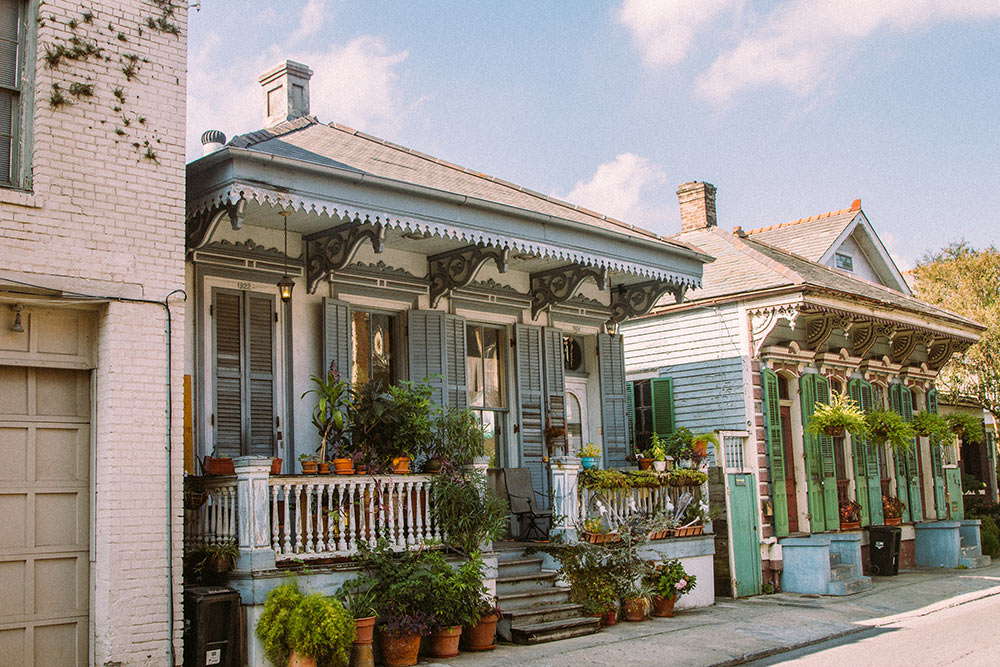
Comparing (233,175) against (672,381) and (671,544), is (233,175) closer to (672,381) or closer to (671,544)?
(671,544)

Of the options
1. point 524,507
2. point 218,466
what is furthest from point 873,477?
point 218,466

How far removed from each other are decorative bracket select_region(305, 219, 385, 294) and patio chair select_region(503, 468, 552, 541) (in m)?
3.49

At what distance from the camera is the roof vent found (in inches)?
360

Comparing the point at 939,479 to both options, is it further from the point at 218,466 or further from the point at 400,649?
the point at 218,466

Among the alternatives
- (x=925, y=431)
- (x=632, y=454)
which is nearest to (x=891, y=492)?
(x=925, y=431)

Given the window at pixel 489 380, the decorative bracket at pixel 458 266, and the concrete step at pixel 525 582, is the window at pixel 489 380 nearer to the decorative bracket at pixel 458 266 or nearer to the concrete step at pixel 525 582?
the decorative bracket at pixel 458 266

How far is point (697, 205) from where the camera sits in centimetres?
1975

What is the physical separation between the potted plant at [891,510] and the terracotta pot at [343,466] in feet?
40.5

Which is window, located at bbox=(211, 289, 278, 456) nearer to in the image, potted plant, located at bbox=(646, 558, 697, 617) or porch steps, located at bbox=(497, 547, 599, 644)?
porch steps, located at bbox=(497, 547, 599, 644)

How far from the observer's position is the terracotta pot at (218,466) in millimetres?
9492

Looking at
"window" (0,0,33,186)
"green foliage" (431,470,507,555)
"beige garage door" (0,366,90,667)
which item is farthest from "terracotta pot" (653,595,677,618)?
"window" (0,0,33,186)

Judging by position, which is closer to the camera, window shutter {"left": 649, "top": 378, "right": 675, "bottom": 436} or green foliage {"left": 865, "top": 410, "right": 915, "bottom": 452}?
window shutter {"left": 649, "top": 378, "right": 675, "bottom": 436}

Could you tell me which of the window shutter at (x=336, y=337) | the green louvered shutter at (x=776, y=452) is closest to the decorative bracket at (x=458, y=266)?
the window shutter at (x=336, y=337)

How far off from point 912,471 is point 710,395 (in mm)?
6532
